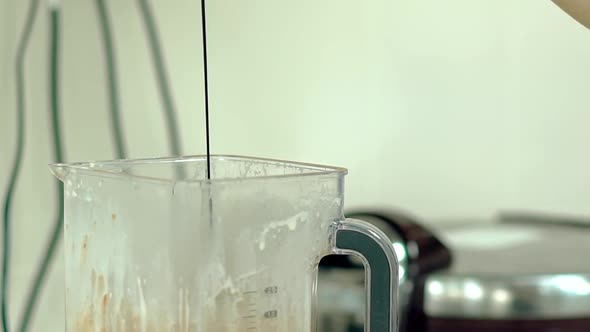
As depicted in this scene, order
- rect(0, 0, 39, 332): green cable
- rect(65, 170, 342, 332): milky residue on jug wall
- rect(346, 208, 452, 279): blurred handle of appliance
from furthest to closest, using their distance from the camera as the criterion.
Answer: rect(346, 208, 452, 279): blurred handle of appliance
rect(0, 0, 39, 332): green cable
rect(65, 170, 342, 332): milky residue on jug wall

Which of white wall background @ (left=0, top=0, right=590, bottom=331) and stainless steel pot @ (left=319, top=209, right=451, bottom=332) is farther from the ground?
white wall background @ (left=0, top=0, right=590, bottom=331)

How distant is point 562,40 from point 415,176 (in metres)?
0.30

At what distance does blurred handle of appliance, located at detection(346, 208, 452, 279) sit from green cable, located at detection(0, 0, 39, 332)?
1.11 ft

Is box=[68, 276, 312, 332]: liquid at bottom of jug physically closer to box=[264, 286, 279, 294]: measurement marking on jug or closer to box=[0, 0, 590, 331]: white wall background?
box=[264, 286, 279, 294]: measurement marking on jug

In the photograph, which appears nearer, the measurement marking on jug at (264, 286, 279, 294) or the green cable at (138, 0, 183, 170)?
the measurement marking on jug at (264, 286, 279, 294)

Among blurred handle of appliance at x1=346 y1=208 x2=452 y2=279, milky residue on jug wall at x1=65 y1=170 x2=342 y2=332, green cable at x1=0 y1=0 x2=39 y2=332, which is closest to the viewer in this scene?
milky residue on jug wall at x1=65 y1=170 x2=342 y2=332

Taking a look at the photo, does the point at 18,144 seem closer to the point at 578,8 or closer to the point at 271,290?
the point at 271,290

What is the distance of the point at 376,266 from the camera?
43cm

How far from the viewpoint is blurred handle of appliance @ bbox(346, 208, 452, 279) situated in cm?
78

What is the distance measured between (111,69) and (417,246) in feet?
1.10

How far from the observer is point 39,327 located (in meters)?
0.69

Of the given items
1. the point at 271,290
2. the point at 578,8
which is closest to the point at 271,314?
the point at 271,290

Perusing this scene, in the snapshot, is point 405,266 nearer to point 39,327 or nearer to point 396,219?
point 396,219

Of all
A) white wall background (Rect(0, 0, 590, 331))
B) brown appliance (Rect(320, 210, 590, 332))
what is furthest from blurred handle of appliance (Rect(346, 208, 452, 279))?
white wall background (Rect(0, 0, 590, 331))
